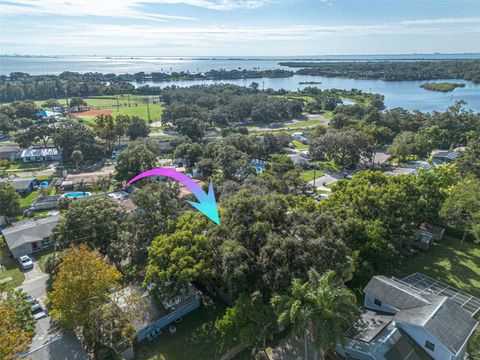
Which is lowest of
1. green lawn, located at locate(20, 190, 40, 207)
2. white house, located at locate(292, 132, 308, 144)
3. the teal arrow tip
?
green lawn, located at locate(20, 190, 40, 207)

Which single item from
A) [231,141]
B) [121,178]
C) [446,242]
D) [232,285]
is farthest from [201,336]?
[231,141]

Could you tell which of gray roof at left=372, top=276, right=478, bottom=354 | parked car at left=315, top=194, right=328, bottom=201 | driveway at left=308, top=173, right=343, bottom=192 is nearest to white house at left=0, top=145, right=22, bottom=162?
driveway at left=308, top=173, right=343, bottom=192

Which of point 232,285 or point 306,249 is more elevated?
point 306,249

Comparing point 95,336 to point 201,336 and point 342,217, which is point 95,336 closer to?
point 201,336

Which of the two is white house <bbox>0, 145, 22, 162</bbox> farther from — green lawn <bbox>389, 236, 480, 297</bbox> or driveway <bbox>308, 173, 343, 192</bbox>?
green lawn <bbox>389, 236, 480, 297</bbox>

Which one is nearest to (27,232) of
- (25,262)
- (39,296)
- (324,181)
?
(25,262)

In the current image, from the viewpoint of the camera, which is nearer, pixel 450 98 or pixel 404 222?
pixel 404 222

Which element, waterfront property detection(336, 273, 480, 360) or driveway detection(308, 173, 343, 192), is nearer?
waterfront property detection(336, 273, 480, 360)
